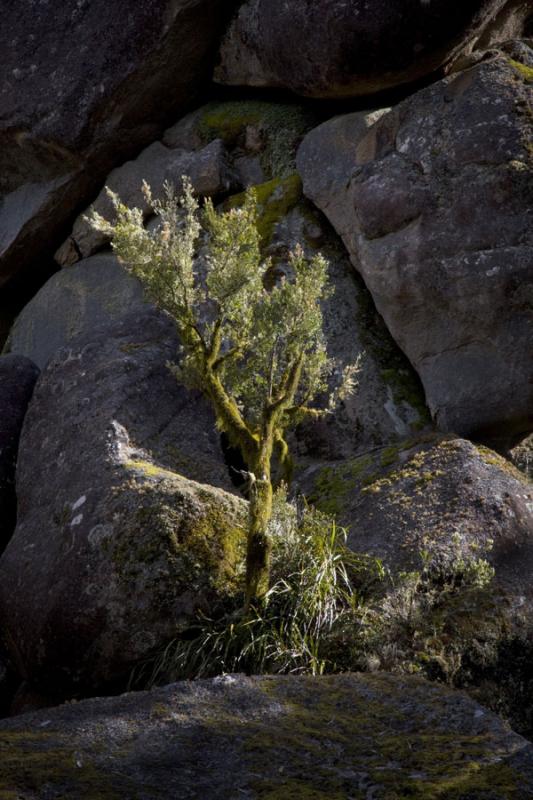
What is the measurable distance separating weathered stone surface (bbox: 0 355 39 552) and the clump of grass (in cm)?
280

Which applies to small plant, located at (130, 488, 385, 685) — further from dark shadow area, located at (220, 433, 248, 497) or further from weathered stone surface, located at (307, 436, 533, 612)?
dark shadow area, located at (220, 433, 248, 497)

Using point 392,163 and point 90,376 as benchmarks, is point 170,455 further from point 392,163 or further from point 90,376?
point 392,163

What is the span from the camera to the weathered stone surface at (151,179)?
11.1m

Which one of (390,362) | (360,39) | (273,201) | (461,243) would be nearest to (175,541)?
(390,362)

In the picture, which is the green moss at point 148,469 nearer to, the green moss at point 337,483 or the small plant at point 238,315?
the small plant at point 238,315

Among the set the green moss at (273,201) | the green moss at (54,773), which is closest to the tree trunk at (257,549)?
the green moss at (54,773)

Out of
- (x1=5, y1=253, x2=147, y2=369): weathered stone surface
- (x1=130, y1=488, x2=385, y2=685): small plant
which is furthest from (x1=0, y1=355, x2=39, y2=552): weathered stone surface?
(x1=130, y1=488, x2=385, y2=685): small plant

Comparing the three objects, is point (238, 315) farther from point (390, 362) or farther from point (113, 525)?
point (390, 362)

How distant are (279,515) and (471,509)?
1389 millimetres

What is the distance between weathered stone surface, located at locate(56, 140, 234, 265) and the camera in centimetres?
1115

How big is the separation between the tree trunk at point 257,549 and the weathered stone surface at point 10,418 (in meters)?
3.02

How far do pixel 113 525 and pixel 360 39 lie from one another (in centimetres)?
600

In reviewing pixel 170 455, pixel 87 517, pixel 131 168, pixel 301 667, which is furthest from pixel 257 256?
pixel 131 168

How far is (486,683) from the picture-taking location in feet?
18.8
